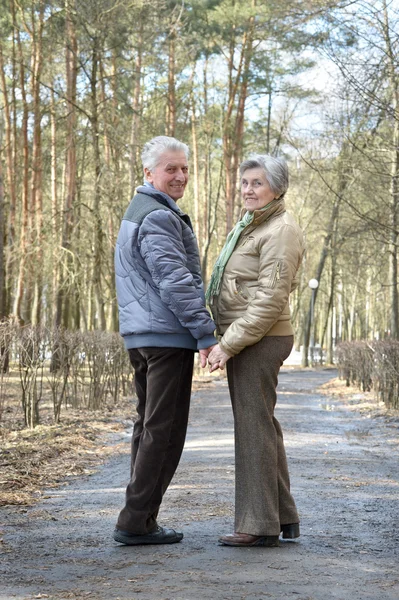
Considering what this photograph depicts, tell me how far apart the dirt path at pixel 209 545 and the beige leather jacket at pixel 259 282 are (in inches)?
40.7

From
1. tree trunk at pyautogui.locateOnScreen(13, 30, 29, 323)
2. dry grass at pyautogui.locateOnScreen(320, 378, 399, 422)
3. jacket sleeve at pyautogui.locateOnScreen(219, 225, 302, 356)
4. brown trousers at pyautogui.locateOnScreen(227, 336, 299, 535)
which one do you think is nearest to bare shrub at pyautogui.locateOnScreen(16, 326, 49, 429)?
dry grass at pyautogui.locateOnScreen(320, 378, 399, 422)

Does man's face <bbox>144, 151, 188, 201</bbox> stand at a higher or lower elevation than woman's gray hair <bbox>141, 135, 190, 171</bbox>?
lower

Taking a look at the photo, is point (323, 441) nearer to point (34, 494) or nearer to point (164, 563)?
point (34, 494)

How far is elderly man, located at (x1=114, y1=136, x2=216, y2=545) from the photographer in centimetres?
449

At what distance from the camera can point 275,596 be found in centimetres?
343

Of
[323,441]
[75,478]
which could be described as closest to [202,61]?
[323,441]

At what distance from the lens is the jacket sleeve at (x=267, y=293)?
4.46 meters

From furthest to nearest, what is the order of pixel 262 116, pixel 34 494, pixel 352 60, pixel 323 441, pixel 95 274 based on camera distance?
pixel 262 116
pixel 95 274
pixel 352 60
pixel 323 441
pixel 34 494

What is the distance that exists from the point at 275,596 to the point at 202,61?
89.2 ft

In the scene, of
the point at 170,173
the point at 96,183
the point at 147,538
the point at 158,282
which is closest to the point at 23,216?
the point at 96,183

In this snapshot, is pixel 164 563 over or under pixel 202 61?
under

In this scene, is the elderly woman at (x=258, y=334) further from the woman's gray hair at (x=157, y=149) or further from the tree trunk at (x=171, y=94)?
the tree trunk at (x=171, y=94)

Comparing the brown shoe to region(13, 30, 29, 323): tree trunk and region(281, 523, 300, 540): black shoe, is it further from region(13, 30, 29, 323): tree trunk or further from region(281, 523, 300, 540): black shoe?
region(13, 30, 29, 323): tree trunk

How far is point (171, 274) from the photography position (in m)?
4.47
